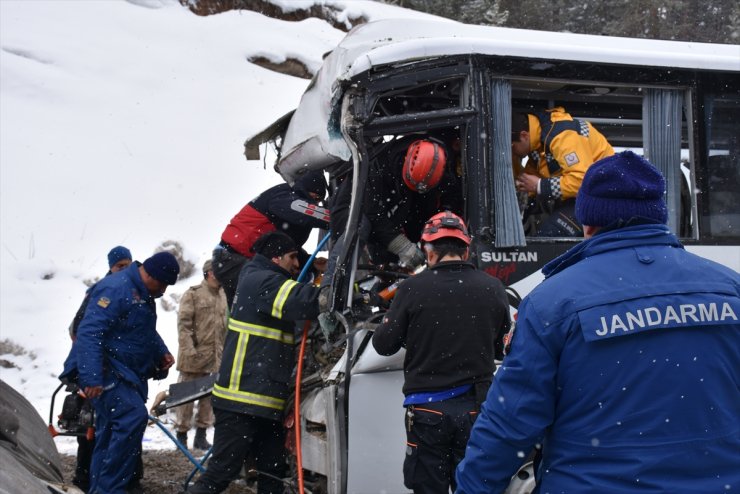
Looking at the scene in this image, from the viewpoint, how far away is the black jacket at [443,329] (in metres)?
4.29

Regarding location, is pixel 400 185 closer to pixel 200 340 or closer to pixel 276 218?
pixel 276 218

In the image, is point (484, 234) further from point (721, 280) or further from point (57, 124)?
point (57, 124)

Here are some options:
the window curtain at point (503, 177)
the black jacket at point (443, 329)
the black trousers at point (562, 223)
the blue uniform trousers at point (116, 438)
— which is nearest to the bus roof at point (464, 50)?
the window curtain at point (503, 177)

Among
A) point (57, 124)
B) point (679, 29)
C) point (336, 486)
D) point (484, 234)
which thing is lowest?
point (336, 486)

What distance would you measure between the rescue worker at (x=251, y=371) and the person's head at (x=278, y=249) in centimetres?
5

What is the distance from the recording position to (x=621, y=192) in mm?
2469

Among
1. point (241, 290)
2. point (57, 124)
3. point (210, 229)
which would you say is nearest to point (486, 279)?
point (241, 290)

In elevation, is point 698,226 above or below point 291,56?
below

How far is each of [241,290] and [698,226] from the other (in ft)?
10.2

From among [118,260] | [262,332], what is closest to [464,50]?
[262,332]

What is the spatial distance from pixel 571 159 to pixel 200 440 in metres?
5.06

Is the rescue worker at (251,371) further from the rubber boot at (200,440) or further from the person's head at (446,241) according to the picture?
the rubber boot at (200,440)

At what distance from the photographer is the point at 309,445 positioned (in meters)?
5.22

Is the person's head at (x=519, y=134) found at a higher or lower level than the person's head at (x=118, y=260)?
higher
